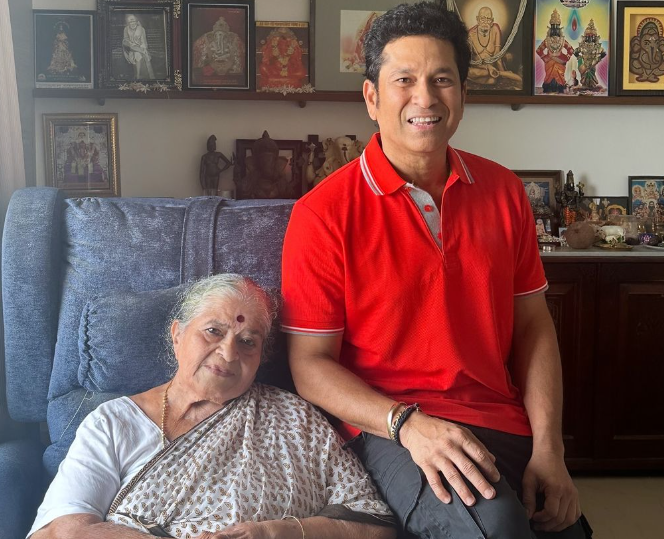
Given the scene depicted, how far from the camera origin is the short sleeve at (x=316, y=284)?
150cm

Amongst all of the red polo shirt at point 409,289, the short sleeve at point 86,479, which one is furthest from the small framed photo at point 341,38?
the short sleeve at point 86,479

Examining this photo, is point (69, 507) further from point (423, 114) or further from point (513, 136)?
point (513, 136)

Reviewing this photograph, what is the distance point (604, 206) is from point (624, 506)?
1339mm

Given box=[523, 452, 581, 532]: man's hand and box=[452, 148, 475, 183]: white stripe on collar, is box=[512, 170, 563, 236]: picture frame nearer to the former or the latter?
box=[452, 148, 475, 183]: white stripe on collar

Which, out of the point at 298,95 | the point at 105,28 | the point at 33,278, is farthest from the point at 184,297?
the point at 105,28

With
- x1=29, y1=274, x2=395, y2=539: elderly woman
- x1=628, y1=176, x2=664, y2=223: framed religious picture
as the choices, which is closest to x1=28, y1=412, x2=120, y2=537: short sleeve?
x1=29, y1=274, x2=395, y2=539: elderly woman

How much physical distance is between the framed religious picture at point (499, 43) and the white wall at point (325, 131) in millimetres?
118

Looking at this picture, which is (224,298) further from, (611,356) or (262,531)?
(611,356)

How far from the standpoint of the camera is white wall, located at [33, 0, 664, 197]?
319 cm

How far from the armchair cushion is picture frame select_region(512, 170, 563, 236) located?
2.16m

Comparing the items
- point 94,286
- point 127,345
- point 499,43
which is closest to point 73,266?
point 94,286

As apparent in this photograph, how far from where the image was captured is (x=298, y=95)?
311 cm

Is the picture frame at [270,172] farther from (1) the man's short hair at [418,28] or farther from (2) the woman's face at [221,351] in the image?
(2) the woman's face at [221,351]

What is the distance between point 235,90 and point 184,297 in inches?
71.2
